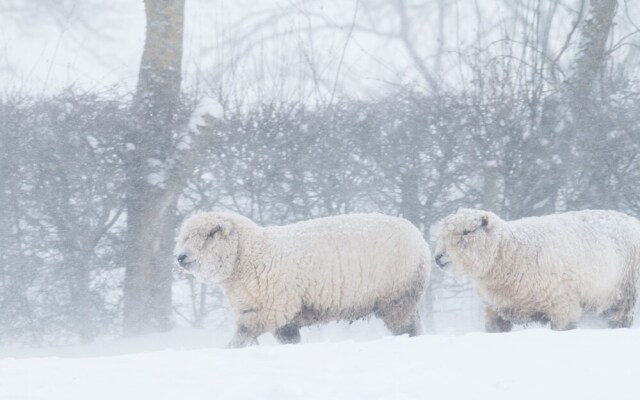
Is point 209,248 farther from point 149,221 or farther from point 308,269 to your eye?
point 149,221

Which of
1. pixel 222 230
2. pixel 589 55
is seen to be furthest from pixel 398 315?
pixel 589 55

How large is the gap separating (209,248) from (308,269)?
0.88 m

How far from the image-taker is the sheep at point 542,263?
7449mm

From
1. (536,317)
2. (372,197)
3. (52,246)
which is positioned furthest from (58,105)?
(536,317)

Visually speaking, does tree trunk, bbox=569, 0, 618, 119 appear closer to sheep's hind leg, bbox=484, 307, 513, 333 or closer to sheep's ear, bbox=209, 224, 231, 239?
sheep's hind leg, bbox=484, 307, 513, 333

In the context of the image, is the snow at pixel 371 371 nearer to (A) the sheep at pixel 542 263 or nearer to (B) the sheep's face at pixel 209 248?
(A) the sheep at pixel 542 263

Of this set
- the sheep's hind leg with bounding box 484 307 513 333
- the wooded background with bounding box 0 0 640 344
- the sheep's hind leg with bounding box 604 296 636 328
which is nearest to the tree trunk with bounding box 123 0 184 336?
the wooded background with bounding box 0 0 640 344

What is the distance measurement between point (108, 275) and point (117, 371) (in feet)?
20.6

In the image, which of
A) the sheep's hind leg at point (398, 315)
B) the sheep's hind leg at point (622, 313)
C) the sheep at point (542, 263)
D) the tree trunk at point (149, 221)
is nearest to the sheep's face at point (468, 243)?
the sheep at point (542, 263)

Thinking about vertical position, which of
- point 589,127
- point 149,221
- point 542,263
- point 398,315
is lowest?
point 398,315

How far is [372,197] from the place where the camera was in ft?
34.9

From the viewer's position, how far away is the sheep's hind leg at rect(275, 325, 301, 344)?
7680 mm

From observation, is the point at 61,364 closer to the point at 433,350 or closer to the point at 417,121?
the point at 433,350

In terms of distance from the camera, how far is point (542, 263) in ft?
24.5
